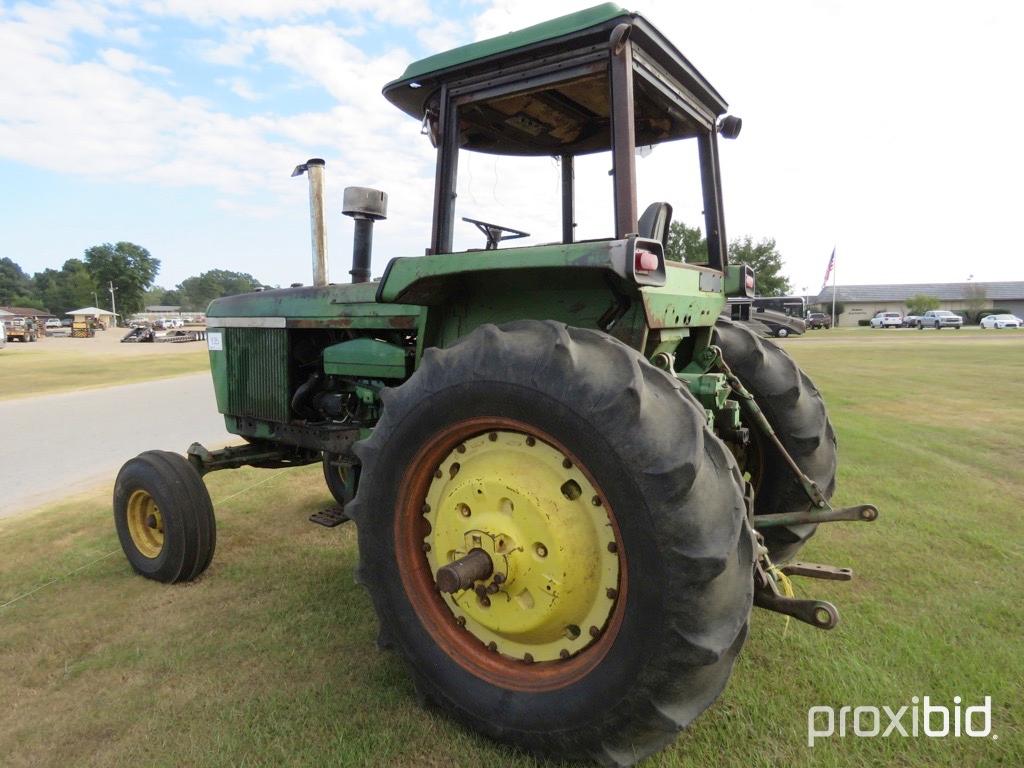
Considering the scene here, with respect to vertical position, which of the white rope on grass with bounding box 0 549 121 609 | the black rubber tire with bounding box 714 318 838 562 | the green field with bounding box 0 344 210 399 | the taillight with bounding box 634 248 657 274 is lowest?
the white rope on grass with bounding box 0 549 121 609

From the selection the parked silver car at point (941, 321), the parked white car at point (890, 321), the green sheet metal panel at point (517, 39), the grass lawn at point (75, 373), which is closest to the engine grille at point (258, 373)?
the green sheet metal panel at point (517, 39)

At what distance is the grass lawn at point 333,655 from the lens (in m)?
1.93

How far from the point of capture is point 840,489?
4539 mm

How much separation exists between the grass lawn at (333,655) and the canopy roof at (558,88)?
87.4 inches

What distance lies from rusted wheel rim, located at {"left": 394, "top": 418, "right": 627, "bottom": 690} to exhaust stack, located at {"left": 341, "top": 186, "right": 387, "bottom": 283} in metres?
1.54

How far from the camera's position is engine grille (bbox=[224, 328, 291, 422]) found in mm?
3527

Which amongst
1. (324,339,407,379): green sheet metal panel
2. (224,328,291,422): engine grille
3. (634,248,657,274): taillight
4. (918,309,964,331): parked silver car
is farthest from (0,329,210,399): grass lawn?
(918,309,964,331): parked silver car

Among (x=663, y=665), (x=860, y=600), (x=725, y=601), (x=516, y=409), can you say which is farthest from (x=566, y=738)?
(x=860, y=600)

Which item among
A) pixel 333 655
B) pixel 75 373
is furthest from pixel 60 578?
pixel 75 373

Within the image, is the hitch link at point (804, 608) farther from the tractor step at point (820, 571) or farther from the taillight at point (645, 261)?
the taillight at point (645, 261)

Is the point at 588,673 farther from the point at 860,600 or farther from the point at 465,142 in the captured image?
the point at 465,142

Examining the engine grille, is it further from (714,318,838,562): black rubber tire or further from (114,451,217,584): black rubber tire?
(714,318,838,562): black rubber tire

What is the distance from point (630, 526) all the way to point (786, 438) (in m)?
1.55

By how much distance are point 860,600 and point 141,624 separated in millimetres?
3220
